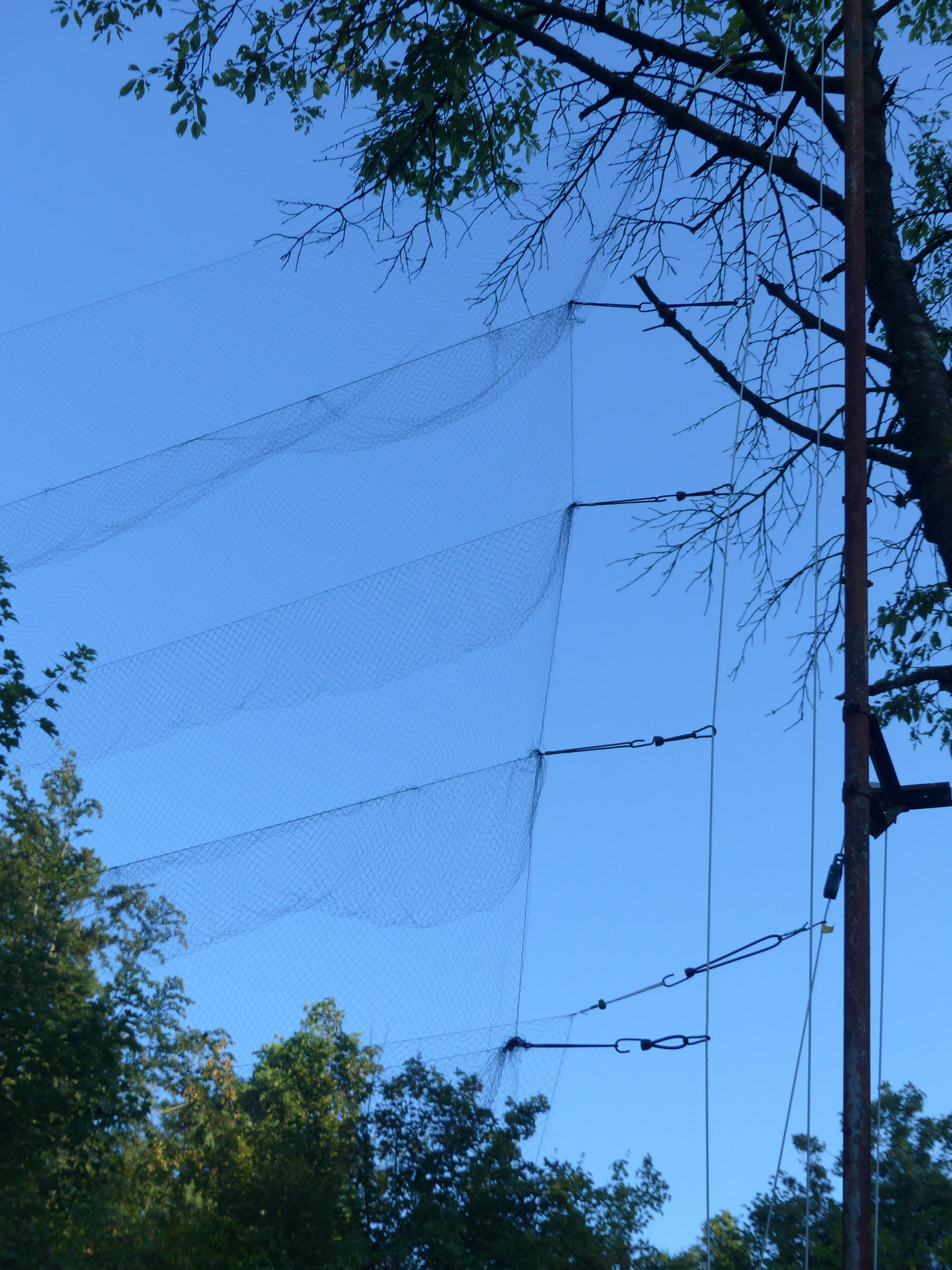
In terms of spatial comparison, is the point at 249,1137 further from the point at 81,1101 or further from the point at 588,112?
the point at 588,112

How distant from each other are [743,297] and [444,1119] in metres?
8.35

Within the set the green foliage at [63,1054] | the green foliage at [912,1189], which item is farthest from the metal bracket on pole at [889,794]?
the green foliage at [912,1189]

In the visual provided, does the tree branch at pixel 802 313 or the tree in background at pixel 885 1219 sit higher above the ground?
the tree branch at pixel 802 313

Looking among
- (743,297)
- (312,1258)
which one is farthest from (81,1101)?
(743,297)

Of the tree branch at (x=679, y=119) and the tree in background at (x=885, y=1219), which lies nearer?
the tree branch at (x=679, y=119)

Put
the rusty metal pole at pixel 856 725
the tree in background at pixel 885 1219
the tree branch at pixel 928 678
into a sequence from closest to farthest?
the rusty metal pole at pixel 856 725 < the tree branch at pixel 928 678 < the tree in background at pixel 885 1219

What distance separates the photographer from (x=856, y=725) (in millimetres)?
3936

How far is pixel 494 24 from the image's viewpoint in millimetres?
6988

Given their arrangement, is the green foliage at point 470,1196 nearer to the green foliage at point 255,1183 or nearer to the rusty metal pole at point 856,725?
the green foliage at point 255,1183

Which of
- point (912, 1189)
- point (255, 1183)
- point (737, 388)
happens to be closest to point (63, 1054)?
point (255, 1183)

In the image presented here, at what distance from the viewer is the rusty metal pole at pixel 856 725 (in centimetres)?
333

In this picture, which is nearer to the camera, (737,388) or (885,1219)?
(737,388)

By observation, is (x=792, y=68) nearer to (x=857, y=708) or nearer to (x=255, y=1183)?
(x=857, y=708)

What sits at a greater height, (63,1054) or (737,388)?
(737,388)
